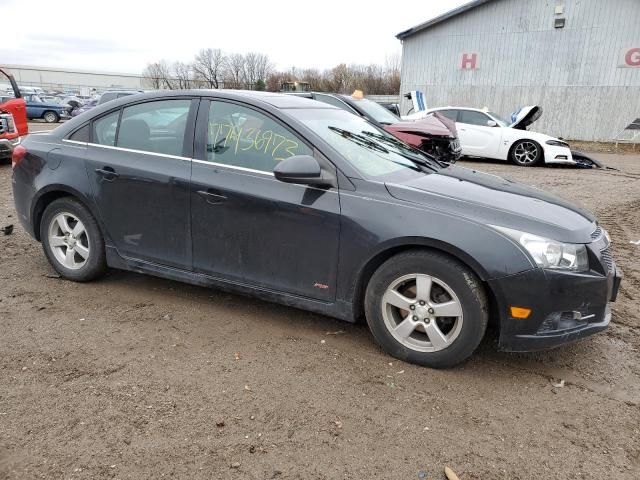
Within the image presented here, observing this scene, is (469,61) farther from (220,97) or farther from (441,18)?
(220,97)

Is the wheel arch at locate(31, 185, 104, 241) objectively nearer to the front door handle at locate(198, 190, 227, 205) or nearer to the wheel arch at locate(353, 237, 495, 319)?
the front door handle at locate(198, 190, 227, 205)

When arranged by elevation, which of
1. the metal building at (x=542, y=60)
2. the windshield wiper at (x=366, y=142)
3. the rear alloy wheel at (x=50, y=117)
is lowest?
the rear alloy wheel at (x=50, y=117)

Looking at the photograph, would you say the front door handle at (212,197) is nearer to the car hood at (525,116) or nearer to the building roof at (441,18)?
the car hood at (525,116)

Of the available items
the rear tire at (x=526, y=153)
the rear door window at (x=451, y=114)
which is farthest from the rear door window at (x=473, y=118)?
the rear tire at (x=526, y=153)

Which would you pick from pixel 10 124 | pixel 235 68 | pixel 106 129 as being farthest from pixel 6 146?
pixel 235 68

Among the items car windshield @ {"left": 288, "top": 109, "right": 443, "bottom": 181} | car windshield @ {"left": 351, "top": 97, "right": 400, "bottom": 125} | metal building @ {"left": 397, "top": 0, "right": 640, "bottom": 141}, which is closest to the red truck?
car windshield @ {"left": 351, "top": 97, "right": 400, "bottom": 125}

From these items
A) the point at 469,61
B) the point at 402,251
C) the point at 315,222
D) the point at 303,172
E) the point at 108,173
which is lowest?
the point at 402,251

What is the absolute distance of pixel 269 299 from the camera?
3.58 meters

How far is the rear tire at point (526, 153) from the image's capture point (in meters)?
13.2

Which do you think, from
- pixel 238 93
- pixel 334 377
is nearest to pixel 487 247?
pixel 334 377

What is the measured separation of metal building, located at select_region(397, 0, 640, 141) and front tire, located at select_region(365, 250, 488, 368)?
871 inches

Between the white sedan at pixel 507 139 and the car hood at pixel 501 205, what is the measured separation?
32.7 ft

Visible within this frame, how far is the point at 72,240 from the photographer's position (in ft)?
14.3

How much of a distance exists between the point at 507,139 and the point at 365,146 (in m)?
10.8
